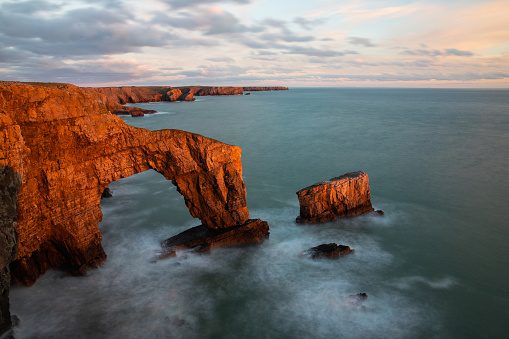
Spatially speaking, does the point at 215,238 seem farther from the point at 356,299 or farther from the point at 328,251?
the point at 356,299

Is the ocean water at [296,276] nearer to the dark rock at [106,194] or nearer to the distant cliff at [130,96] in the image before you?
the dark rock at [106,194]

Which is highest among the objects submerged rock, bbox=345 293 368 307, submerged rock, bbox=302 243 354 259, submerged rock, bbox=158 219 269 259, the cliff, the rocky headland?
the cliff

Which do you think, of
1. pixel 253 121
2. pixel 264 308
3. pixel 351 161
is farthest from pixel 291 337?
pixel 253 121

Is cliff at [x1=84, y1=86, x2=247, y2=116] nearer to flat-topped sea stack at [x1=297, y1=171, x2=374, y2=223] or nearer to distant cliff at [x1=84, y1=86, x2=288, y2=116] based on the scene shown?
distant cliff at [x1=84, y1=86, x2=288, y2=116]

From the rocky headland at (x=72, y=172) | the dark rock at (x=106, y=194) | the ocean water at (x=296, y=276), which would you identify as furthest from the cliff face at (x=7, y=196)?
the dark rock at (x=106, y=194)

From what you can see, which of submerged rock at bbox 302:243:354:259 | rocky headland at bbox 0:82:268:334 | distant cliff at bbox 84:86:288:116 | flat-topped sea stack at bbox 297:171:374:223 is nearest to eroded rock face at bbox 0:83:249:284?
rocky headland at bbox 0:82:268:334

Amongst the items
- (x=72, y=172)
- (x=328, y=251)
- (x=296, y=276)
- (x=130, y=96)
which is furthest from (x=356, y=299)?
(x=130, y=96)

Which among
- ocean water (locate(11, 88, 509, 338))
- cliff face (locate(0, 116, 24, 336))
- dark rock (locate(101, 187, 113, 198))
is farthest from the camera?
dark rock (locate(101, 187, 113, 198))

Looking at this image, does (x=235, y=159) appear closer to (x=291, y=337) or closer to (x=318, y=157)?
(x=291, y=337)

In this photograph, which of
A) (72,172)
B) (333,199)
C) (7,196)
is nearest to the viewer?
(7,196)
